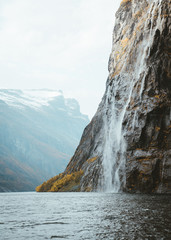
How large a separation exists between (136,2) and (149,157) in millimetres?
52214

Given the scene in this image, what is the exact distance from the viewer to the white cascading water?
4525 centimetres

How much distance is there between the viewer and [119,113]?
5803cm

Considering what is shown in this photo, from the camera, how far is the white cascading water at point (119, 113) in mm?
45250

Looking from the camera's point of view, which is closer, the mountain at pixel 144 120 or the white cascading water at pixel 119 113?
the mountain at pixel 144 120

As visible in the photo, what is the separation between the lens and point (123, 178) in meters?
42.6

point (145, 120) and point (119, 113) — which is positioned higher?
point (119, 113)

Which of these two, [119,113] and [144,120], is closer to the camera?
[144,120]

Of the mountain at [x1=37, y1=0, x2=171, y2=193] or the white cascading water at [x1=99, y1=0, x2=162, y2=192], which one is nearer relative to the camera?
the mountain at [x1=37, y1=0, x2=171, y2=193]

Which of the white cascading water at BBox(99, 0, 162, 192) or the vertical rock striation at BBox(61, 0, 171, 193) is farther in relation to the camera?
the white cascading water at BBox(99, 0, 162, 192)

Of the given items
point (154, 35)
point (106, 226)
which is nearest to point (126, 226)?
point (106, 226)

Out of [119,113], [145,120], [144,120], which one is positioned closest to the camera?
[145,120]

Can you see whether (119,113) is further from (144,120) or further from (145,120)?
(145,120)

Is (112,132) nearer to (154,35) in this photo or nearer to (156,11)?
(154,35)

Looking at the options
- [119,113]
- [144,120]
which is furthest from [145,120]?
[119,113]
